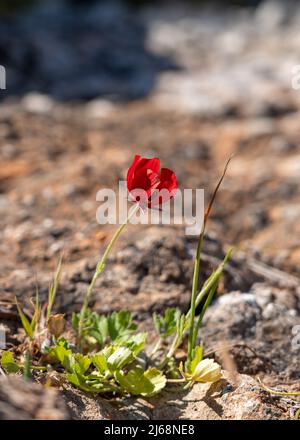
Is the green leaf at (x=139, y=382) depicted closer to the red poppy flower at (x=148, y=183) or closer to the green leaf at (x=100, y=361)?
the green leaf at (x=100, y=361)

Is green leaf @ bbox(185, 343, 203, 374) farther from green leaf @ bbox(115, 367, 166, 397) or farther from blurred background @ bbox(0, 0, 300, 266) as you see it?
blurred background @ bbox(0, 0, 300, 266)

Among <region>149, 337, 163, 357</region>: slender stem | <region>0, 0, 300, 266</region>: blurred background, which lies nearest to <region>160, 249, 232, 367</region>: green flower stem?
<region>149, 337, 163, 357</region>: slender stem

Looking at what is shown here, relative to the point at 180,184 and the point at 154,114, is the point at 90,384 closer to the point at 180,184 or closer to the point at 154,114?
the point at 180,184

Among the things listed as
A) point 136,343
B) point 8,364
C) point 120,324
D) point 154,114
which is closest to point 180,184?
point 154,114

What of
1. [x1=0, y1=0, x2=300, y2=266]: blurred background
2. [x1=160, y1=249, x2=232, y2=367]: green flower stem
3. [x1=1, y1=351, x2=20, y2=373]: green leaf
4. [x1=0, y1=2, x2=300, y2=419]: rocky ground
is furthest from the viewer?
[x1=0, y1=0, x2=300, y2=266]: blurred background

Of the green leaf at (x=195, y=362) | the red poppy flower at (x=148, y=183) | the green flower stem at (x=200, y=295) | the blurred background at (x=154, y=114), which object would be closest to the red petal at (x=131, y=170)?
the red poppy flower at (x=148, y=183)

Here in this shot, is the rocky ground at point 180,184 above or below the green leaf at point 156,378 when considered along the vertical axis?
above

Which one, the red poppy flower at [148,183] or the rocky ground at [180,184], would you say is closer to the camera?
the red poppy flower at [148,183]

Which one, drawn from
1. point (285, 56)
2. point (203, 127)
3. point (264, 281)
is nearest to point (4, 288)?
point (264, 281)
